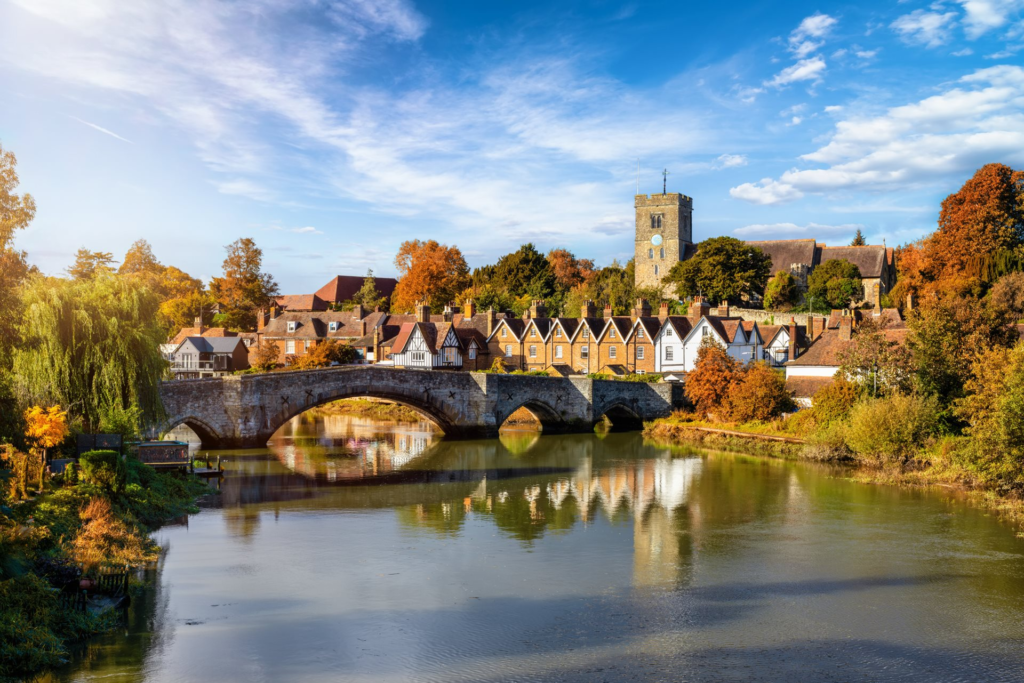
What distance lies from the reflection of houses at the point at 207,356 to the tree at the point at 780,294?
41.4 metres

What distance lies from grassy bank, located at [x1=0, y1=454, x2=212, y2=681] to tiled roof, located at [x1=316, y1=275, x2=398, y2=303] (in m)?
62.2

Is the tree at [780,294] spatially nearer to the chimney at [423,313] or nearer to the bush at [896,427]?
the chimney at [423,313]

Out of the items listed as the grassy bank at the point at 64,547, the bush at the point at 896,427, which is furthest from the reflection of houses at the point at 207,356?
the bush at the point at 896,427

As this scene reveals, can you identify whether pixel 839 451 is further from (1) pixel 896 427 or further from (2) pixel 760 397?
(2) pixel 760 397

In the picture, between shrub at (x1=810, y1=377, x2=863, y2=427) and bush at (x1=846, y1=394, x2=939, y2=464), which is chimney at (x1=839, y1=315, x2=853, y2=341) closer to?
shrub at (x1=810, y1=377, x2=863, y2=427)

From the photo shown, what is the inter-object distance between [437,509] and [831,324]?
33.7 metres

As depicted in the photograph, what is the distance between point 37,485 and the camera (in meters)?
18.0

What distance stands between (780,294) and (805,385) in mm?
24562

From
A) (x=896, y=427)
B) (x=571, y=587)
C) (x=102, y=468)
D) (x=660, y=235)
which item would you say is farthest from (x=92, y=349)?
(x=660, y=235)

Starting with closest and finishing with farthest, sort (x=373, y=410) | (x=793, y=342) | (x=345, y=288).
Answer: (x=793, y=342) → (x=373, y=410) → (x=345, y=288)

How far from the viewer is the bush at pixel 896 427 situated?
2988 centimetres

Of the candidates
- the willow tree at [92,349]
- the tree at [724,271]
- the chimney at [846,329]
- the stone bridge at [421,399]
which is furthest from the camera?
the tree at [724,271]

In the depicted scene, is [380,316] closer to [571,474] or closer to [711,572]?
[571,474]

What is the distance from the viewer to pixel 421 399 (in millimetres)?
39656
